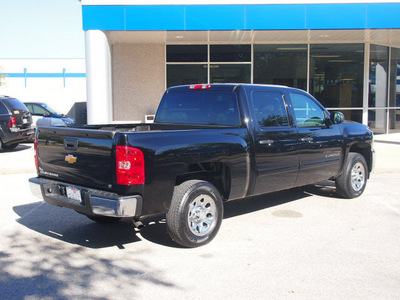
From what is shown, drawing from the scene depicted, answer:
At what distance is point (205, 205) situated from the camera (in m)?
4.77

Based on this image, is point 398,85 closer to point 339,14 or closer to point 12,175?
point 339,14

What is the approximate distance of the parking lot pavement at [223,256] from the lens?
12.0ft

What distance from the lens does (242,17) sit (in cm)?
1238

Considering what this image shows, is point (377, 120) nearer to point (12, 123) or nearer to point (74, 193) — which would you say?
point (12, 123)

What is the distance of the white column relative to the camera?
12.3m

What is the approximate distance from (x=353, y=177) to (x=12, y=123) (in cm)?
1039

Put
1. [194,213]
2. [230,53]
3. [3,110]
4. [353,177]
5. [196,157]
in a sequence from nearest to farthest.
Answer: [196,157] < [194,213] < [353,177] < [3,110] < [230,53]

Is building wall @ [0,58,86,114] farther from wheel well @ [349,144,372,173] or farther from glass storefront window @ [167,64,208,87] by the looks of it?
wheel well @ [349,144,372,173]

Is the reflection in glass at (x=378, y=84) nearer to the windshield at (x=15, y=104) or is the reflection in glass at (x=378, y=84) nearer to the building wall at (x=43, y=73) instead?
the windshield at (x=15, y=104)

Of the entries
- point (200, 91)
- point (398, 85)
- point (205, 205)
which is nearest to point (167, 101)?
point (200, 91)

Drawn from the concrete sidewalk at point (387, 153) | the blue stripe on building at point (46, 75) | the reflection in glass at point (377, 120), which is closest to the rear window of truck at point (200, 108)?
the concrete sidewalk at point (387, 153)

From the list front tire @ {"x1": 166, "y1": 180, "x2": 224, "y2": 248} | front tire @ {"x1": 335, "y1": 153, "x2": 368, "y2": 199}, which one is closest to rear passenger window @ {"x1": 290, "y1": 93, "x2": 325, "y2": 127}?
front tire @ {"x1": 335, "y1": 153, "x2": 368, "y2": 199}

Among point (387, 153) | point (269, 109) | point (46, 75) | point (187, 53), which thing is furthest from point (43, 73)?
point (269, 109)

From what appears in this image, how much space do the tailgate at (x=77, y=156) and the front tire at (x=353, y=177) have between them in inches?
172
